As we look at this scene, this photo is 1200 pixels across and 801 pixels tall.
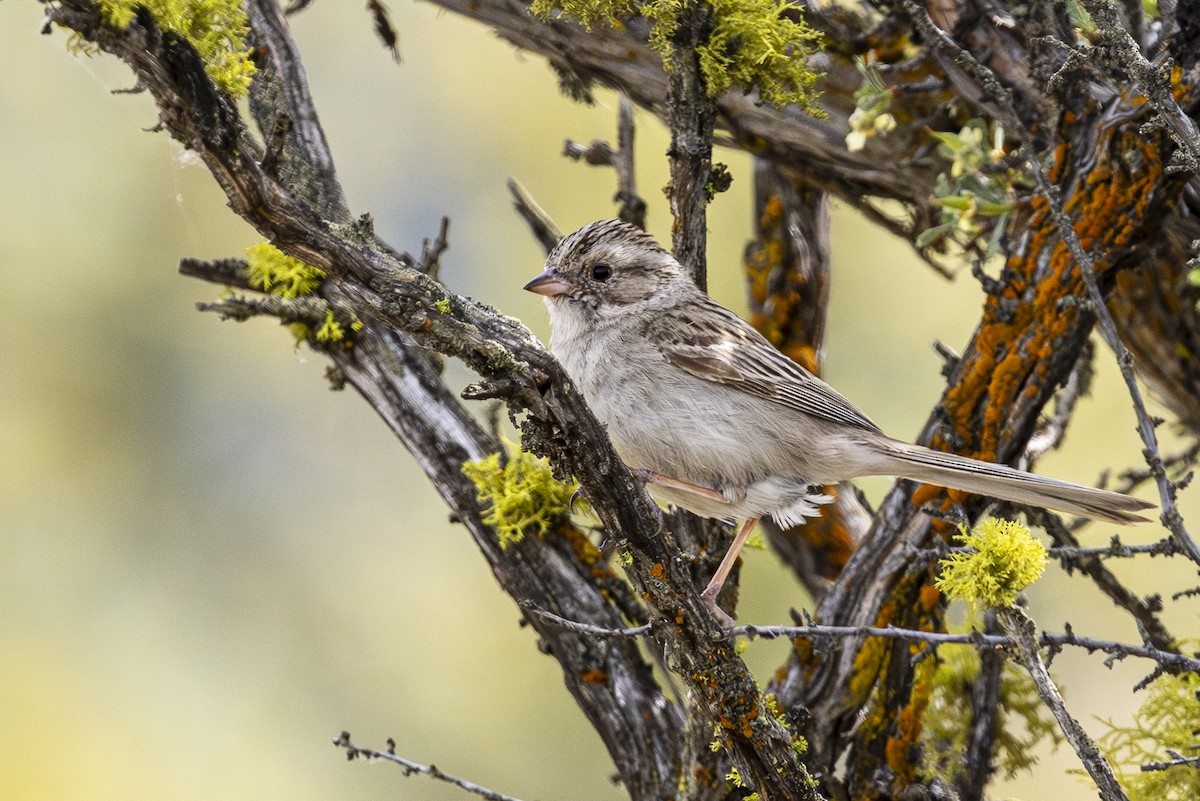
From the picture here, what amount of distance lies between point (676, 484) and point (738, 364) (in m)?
0.62

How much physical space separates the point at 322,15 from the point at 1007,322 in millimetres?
7706

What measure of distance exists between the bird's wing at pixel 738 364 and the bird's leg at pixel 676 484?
429 millimetres

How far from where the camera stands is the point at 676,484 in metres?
3.67

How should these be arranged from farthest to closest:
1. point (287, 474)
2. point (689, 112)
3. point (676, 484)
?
point (287, 474) → point (689, 112) → point (676, 484)

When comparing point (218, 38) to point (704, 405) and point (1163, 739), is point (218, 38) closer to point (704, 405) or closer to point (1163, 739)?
point (704, 405)

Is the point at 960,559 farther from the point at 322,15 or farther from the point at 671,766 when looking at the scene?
the point at 322,15

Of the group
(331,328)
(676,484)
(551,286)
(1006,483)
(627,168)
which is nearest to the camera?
(1006,483)

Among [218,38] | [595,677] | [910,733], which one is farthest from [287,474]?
[218,38]

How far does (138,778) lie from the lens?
716 cm

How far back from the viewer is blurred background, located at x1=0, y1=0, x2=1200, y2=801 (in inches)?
307

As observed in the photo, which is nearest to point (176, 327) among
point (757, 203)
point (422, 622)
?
point (422, 622)

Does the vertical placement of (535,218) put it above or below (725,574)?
above

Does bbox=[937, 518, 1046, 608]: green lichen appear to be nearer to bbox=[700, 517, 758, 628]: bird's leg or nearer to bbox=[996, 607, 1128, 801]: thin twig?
bbox=[996, 607, 1128, 801]: thin twig

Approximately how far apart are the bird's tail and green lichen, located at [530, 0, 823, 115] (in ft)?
4.28
